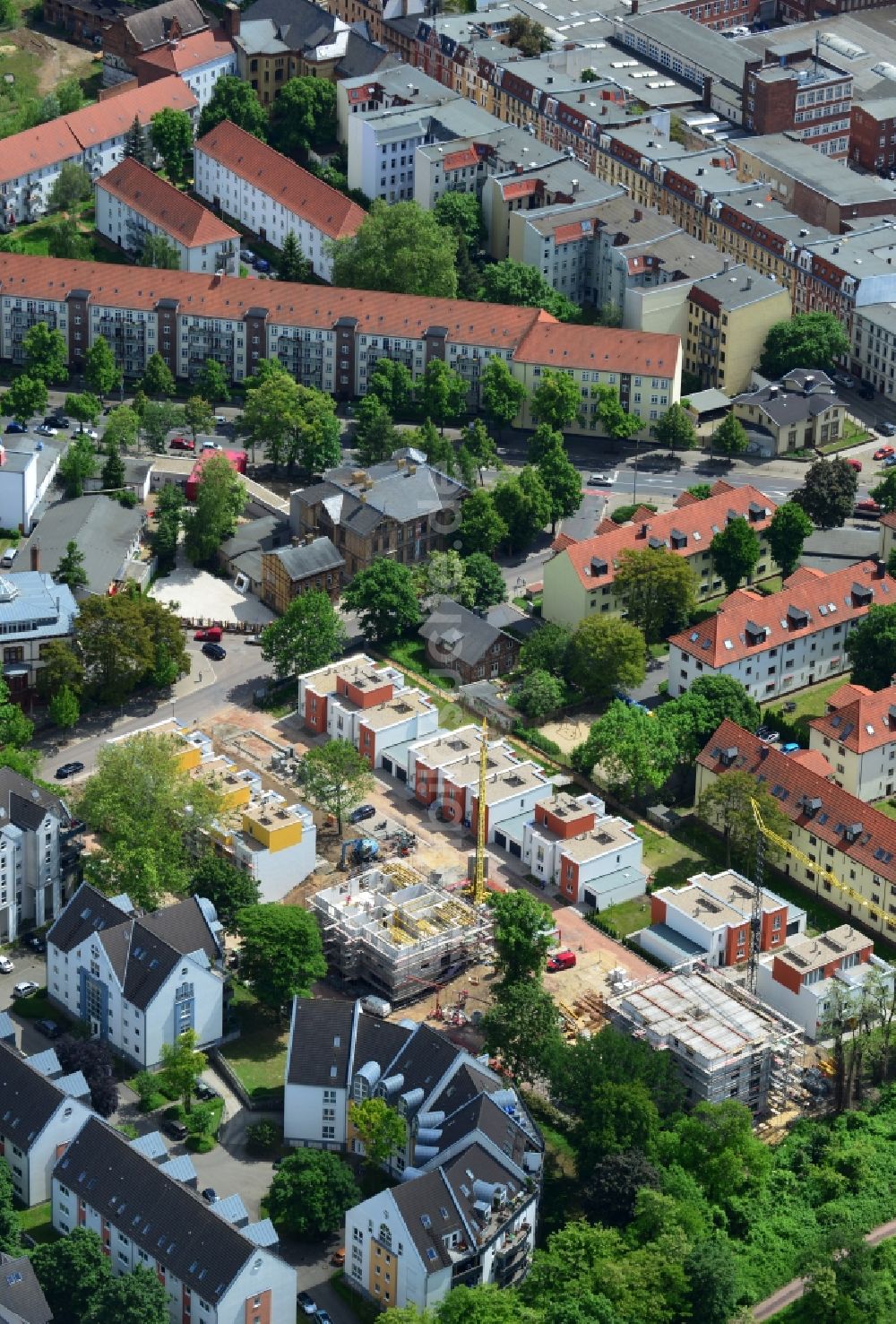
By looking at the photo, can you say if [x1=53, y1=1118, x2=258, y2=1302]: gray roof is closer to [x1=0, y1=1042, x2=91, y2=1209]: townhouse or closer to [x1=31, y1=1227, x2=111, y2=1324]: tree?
[x1=0, y1=1042, x2=91, y2=1209]: townhouse

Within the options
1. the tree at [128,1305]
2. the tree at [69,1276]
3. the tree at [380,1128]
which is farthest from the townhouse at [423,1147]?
the tree at [69,1276]

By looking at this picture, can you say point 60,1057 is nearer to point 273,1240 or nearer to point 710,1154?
point 273,1240

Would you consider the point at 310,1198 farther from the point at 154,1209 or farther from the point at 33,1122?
the point at 33,1122

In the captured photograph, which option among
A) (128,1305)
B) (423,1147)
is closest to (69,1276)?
(128,1305)

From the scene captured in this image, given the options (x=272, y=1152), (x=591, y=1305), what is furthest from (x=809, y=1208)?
(x=272, y=1152)

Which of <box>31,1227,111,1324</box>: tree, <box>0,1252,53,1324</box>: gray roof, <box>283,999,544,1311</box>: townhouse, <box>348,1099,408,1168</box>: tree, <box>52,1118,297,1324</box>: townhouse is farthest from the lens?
<box>348,1099,408,1168</box>: tree

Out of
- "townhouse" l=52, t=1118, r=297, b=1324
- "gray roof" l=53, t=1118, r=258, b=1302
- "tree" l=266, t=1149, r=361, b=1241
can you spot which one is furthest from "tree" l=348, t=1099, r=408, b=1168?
"gray roof" l=53, t=1118, r=258, b=1302

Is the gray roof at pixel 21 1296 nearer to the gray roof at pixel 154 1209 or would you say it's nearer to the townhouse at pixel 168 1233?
the townhouse at pixel 168 1233
